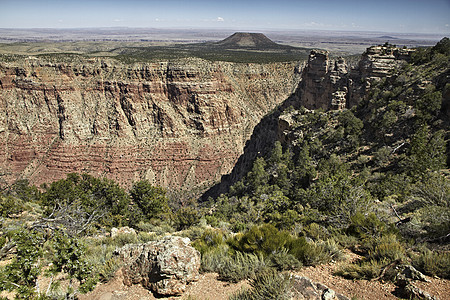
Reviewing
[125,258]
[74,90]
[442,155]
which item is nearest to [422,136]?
[442,155]

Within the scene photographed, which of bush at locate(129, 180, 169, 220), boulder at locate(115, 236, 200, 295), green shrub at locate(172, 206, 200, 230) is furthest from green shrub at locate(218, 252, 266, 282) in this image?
bush at locate(129, 180, 169, 220)

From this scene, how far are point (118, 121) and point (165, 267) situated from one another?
6057 cm

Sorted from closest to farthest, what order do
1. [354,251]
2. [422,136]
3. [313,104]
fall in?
[354,251]
[422,136]
[313,104]

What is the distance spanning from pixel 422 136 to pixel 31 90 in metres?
73.2

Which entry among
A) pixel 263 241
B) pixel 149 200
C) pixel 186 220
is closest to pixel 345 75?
pixel 149 200

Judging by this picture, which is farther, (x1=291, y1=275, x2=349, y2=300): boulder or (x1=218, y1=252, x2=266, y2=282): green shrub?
(x1=218, y1=252, x2=266, y2=282): green shrub

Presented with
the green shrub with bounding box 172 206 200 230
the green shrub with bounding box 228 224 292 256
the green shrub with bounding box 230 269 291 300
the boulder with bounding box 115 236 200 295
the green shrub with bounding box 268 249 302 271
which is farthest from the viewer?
the green shrub with bounding box 172 206 200 230

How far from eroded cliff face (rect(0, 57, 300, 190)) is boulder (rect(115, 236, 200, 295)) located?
50.7 meters

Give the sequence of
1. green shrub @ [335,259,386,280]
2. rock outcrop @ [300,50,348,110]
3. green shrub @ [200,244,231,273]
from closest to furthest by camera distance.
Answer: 1. green shrub @ [335,259,386,280]
2. green shrub @ [200,244,231,273]
3. rock outcrop @ [300,50,348,110]

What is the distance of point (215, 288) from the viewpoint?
8844 mm

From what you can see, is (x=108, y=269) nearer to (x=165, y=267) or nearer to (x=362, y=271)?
(x=165, y=267)

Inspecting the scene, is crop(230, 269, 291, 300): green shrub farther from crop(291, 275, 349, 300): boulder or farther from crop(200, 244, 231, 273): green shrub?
crop(200, 244, 231, 273): green shrub

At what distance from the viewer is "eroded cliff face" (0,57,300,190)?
60062 mm

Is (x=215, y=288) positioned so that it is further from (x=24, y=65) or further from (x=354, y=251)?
(x=24, y=65)
